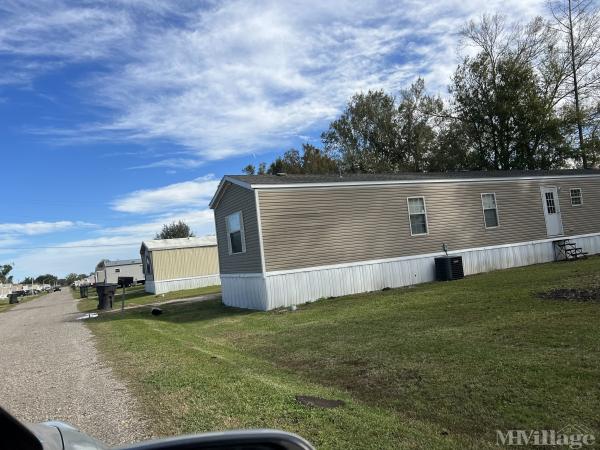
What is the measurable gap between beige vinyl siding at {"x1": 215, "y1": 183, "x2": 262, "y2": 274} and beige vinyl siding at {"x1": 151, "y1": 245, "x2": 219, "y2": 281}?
1448 cm

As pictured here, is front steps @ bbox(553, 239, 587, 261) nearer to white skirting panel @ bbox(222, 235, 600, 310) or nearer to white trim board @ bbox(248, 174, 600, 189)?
white skirting panel @ bbox(222, 235, 600, 310)

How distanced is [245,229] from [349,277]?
3865 millimetres

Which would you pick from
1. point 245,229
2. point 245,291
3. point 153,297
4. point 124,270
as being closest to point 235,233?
point 245,229

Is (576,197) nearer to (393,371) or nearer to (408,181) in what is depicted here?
(408,181)

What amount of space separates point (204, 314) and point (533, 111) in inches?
1142

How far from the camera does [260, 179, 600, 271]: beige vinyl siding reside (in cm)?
1545

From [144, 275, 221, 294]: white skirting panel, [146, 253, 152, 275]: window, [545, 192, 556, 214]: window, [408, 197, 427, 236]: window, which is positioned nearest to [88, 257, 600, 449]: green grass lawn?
[408, 197, 427, 236]: window

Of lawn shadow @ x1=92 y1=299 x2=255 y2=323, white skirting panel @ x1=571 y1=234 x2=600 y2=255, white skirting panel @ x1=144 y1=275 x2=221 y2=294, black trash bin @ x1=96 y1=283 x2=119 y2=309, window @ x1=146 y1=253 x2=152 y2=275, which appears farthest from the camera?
window @ x1=146 y1=253 x2=152 y2=275

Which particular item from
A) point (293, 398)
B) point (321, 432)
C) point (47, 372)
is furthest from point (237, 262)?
point (321, 432)

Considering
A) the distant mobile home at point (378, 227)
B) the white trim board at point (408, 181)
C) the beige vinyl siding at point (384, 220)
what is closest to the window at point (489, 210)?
the distant mobile home at point (378, 227)

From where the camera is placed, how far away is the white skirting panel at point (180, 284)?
32406 millimetres

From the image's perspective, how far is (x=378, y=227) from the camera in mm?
17219

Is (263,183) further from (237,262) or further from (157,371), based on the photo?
(157,371)

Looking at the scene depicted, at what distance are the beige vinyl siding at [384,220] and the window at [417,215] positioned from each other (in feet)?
0.64
